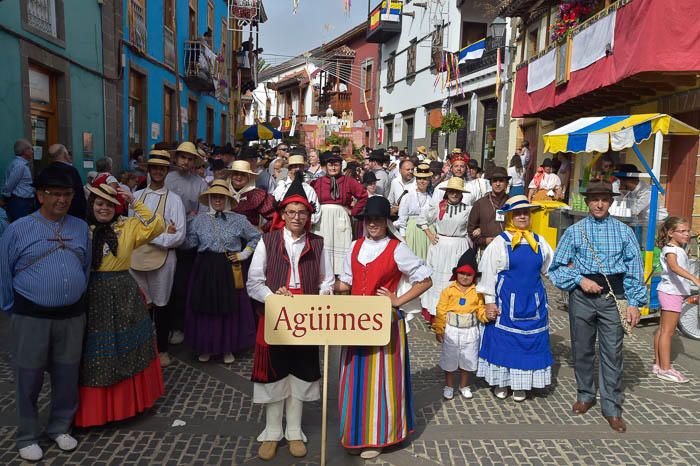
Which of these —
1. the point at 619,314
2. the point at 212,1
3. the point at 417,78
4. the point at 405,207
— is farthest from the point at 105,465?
the point at 417,78

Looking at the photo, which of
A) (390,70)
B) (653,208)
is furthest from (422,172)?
(390,70)

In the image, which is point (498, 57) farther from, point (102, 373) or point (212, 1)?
point (102, 373)

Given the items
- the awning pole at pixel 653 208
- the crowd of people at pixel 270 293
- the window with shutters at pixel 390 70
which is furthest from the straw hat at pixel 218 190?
the window with shutters at pixel 390 70

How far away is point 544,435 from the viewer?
173 inches

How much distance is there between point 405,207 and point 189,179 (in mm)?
2942

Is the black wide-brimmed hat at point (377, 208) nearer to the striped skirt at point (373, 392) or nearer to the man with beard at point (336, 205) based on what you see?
the striped skirt at point (373, 392)

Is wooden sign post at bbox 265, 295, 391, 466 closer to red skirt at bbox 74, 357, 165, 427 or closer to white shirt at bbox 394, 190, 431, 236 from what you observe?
red skirt at bbox 74, 357, 165, 427

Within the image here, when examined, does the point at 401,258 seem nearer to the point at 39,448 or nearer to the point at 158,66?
the point at 39,448

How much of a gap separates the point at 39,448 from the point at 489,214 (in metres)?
4.89

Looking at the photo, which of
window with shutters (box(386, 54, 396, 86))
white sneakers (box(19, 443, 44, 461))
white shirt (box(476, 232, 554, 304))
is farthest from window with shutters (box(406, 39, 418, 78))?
white sneakers (box(19, 443, 44, 461))

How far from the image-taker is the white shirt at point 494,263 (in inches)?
192

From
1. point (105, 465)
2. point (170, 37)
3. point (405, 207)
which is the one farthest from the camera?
point (170, 37)

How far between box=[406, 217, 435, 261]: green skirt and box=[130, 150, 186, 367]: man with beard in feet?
11.0

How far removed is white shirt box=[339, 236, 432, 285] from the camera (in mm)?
3857
